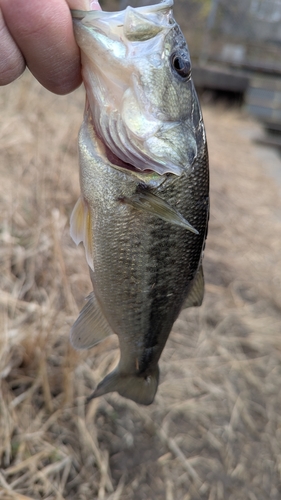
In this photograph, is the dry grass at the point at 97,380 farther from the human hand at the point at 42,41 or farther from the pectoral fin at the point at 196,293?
the human hand at the point at 42,41

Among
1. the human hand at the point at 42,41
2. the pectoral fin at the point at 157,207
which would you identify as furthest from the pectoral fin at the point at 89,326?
the human hand at the point at 42,41

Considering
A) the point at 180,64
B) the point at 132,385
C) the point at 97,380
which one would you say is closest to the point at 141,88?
the point at 180,64

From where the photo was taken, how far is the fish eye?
1153mm

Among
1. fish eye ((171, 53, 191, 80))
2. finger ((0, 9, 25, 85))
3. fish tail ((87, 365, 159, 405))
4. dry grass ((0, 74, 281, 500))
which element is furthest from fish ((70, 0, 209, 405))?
dry grass ((0, 74, 281, 500))

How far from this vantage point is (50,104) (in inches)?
208

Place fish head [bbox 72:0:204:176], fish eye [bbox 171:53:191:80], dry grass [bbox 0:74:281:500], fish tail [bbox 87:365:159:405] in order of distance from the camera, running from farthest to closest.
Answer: dry grass [bbox 0:74:281:500]
fish tail [bbox 87:365:159:405]
fish eye [bbox 171:53:191:80]
fish head [bbox 72:0:204:176]

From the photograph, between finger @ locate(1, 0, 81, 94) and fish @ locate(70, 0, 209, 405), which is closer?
finger @ locate(1, 0, 81, 94)

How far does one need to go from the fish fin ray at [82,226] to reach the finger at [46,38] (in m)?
0.32

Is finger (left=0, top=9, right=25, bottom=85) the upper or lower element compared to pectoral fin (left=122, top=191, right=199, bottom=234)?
upper

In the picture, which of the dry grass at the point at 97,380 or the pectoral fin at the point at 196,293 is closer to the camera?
the pectoral fin at the point at 196,293

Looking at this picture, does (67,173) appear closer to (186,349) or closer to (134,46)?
(186,349)

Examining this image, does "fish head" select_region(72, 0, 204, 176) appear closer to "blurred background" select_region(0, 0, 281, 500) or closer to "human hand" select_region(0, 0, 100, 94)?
"human hand" select_region(0, 0, 100, 94)

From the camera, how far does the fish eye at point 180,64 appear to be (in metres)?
1.15

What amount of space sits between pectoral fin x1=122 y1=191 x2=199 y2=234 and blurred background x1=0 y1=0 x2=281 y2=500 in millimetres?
1055
